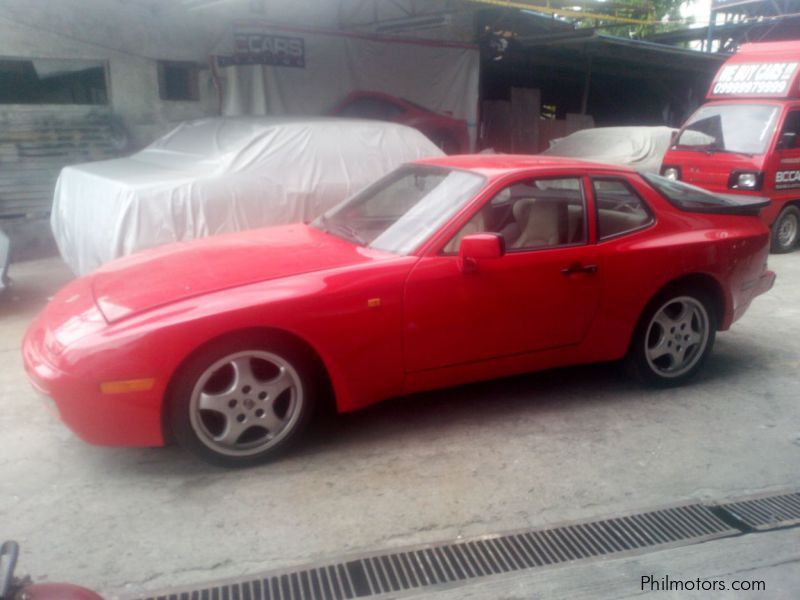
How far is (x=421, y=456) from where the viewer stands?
3.68 metres

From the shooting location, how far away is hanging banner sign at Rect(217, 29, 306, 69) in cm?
1037

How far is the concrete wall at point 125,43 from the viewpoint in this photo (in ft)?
28.0

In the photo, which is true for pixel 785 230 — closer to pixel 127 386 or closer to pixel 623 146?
pixel 623 146

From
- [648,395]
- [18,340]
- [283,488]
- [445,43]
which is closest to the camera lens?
[283,488]

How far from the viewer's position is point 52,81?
8898mm

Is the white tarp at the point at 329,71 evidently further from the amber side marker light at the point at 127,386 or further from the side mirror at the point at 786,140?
the amber side marker light at the point at 127,386

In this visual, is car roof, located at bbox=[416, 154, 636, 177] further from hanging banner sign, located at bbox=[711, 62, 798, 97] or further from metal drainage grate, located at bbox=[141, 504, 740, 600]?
hanging banner sign, located at bbox=[711, 62, 798, 97]

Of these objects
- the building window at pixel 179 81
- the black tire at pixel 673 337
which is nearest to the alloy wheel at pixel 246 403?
the black tire at pixel 673 337

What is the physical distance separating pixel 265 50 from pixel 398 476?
8.55 meters

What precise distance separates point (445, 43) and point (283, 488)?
36.5 feet

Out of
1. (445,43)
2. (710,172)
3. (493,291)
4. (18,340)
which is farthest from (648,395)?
(445,43)

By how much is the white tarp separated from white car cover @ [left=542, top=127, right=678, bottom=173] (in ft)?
9.04

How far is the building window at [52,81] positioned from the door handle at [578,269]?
7387 mm

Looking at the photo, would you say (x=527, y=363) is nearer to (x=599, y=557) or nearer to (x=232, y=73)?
(x=599, y=557)
